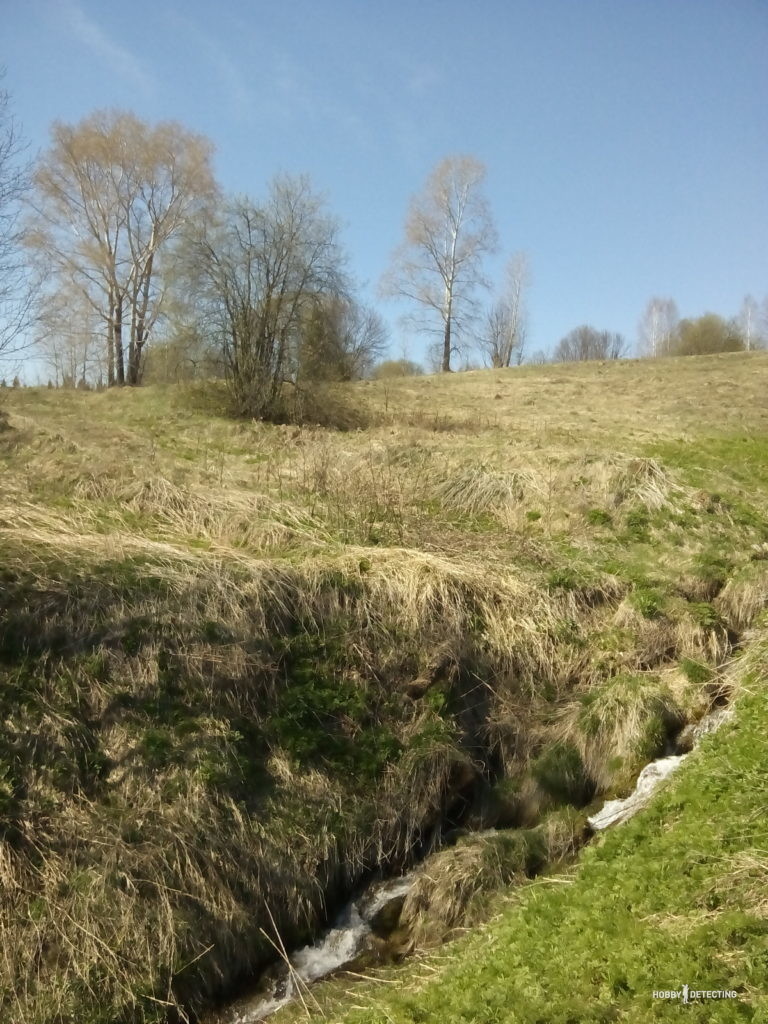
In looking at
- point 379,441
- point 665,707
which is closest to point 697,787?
point 665,707

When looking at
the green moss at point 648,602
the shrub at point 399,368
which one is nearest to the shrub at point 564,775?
the green moss at point 648,602

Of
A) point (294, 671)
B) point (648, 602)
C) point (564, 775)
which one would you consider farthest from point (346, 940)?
point (648, 602)

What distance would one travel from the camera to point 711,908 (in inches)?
172

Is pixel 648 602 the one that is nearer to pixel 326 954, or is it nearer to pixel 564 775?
pixel 564 775

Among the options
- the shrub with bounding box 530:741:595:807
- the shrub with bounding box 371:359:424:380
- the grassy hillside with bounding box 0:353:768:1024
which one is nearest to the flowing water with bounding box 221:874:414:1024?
the grassy hillside with bounding box 0:353:768:1024

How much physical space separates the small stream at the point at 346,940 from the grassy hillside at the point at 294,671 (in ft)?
0.60

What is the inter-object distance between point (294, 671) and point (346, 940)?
262 centimetres

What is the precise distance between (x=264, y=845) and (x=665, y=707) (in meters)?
4.54

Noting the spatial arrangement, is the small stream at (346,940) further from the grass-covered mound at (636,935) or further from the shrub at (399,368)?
the shrub at (399,368)

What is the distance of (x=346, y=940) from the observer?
6246mm

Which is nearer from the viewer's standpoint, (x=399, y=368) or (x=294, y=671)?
(x=294, y=671)

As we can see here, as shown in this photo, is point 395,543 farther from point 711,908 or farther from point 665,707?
point 711,908

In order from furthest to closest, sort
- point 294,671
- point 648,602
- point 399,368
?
1. point 399,368
2. point 648,602
3. point 294,671

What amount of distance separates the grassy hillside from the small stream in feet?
0.60
